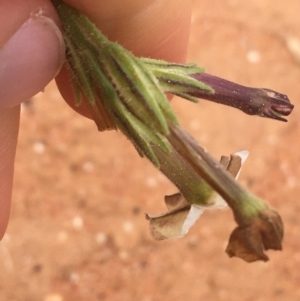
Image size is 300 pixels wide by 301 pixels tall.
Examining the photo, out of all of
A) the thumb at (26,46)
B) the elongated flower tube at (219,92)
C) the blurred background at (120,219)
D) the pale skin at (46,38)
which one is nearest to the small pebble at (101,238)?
the blurred background at (120,219)

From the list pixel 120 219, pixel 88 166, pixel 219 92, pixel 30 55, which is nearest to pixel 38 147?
pixel 88 166

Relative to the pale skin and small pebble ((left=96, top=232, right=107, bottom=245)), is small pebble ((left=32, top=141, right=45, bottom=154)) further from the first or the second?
the pale skin

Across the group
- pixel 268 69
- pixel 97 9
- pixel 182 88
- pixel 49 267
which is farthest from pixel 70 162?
pixel 182 88

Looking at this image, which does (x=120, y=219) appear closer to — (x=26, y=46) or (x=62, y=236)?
(x=62, y=236)

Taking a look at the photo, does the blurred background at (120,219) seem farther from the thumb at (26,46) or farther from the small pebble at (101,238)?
the thumb at (26,46)

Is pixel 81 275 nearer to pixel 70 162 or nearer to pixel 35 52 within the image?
pixel 70 162

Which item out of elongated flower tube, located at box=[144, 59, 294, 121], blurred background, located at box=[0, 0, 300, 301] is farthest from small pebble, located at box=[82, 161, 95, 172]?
elongated flower tube, located at box=[144, 59, 294, 121]
